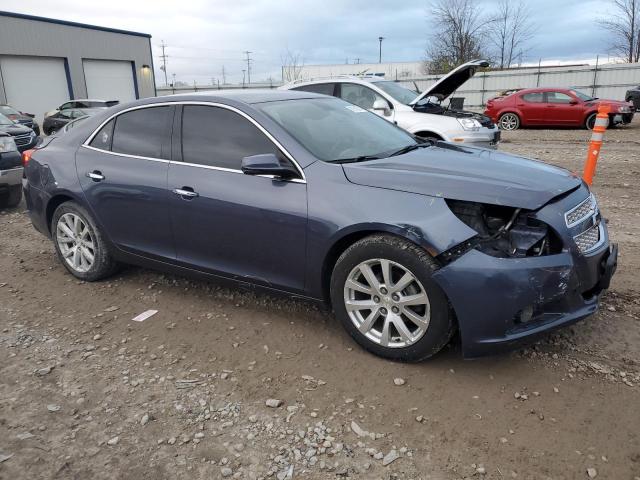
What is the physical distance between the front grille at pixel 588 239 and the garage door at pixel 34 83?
33738 millimetres

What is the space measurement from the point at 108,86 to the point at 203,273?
3799cm

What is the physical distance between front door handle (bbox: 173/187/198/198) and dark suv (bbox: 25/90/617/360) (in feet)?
0.10

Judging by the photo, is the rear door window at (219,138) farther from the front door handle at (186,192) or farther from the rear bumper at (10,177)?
the rear bumper at (10,177)

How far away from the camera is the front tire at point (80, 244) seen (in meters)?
4.41

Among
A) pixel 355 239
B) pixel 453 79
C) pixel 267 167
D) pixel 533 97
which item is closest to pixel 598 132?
pixel 453 79

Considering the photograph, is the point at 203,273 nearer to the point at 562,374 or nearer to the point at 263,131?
the point at 263,131

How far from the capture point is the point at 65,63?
33.2 meters

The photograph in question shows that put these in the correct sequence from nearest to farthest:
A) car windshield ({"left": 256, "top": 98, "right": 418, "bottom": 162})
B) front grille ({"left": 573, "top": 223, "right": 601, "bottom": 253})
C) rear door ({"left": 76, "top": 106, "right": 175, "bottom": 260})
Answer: front grille ({"left": 573, "top": 223, "right": 601, "bottom": 253})
car windshield ({"left": 256, "top": 98, "right": 418, "bottom": 162})
rear door ({"left": 76, "top": 106, "right": 175, "bottom": 260})

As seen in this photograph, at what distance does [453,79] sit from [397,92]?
44.4 inches

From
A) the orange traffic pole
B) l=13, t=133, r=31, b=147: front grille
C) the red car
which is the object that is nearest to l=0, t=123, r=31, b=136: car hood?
l=13, t=133, r=31, b=147: front grille

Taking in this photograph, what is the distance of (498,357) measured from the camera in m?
3.15

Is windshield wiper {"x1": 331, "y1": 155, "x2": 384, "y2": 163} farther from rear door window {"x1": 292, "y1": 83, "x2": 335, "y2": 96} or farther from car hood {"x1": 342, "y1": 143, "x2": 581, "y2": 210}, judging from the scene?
rear door window {"x1": 292, "y1": 83, "x2": 335, "y2": 96}

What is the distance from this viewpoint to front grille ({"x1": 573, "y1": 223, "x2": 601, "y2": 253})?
2.88 m

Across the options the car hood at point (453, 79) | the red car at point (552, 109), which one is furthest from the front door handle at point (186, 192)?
the red car at point (552, 109)
